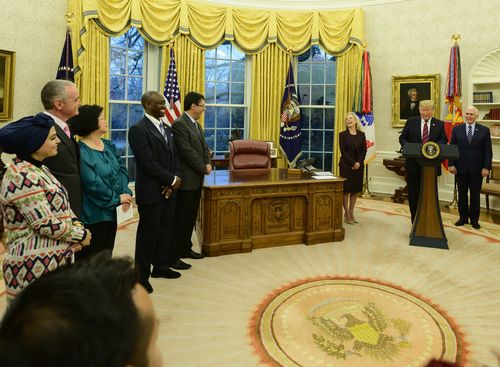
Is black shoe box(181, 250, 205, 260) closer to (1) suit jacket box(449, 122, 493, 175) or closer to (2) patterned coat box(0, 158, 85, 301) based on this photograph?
(2) patterned coat box(0, 158, 85, 301)

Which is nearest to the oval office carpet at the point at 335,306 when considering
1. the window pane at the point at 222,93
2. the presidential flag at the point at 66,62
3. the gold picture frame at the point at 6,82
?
the gold picture frame at the point at 6,82

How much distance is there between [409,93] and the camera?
25.6ft

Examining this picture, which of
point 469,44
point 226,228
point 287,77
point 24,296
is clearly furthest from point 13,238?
point 469,44

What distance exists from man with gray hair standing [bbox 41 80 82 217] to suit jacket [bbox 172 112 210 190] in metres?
1.43

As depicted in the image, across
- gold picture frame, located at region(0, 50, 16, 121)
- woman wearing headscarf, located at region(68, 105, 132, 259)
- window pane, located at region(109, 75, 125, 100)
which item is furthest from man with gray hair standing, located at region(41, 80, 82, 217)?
window pane, located at region(109, 75, 125, 100)

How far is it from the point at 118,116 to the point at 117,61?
3.30ft

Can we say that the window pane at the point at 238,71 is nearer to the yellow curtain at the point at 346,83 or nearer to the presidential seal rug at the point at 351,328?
the yellow curtain at the point at 346,83

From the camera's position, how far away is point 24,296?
1.69 ft

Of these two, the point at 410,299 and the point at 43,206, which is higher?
the point at 43,206

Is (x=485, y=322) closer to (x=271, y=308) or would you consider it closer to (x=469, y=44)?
(x=271, y=308)

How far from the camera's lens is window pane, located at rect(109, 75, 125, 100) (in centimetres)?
710

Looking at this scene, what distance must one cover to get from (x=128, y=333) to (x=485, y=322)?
3132mm

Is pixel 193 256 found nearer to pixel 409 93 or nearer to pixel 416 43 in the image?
pixel 409 93

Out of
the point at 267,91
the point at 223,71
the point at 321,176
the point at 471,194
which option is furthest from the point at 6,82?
the point at 471,194
